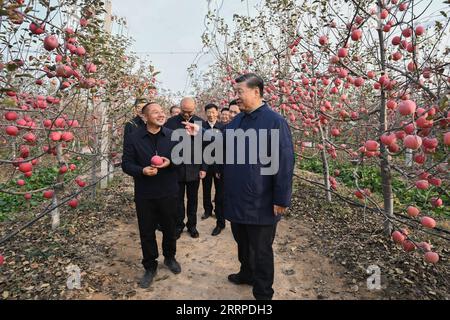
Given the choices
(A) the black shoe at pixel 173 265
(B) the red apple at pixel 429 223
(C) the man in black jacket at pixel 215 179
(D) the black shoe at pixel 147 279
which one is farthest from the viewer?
(C) the man in black jacket at pixel 215 179

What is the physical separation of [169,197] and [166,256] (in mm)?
758

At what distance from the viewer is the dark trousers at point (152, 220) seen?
9.06ft

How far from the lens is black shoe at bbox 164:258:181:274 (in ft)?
10.2

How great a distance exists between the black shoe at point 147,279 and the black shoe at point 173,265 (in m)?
0.22

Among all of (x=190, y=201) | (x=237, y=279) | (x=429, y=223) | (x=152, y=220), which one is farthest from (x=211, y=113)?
(x=429, y=223)

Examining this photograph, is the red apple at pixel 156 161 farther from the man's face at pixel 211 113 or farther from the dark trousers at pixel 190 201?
the man's face at pixel 211 113

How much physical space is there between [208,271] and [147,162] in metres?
1.39

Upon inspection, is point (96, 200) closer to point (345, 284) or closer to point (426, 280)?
point (345, 284)

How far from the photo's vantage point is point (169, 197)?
9.18 feet

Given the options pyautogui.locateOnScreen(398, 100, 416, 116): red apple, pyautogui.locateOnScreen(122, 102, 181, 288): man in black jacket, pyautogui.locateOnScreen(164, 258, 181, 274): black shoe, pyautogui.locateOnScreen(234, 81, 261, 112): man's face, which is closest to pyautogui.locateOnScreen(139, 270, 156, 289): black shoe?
pyautogui.locateOnScreen(122, 102, 181, 288): man in black jacket

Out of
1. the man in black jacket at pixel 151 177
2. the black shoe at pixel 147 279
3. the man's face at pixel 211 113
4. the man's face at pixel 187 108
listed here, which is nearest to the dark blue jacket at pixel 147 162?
the man in black jacket at pixel 151 177

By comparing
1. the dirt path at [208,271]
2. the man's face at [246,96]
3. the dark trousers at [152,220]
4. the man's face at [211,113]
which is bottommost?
the dirt path at [208,271]
